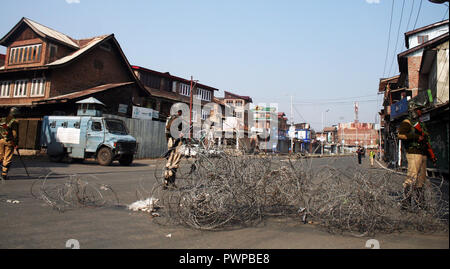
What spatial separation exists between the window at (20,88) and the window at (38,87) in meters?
1.02

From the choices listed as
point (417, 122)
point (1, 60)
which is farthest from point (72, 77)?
point (417, 122)

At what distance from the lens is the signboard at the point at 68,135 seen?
15.4 meters

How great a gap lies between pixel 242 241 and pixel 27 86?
93.8 feet

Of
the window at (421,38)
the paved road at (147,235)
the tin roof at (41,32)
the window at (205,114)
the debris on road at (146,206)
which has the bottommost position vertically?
the paved road at (147,235)

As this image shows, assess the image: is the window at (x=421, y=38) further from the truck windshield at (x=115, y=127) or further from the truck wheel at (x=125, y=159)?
the truck wheel at (x=125, y=159)

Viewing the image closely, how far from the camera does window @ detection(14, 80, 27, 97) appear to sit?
25.6 meters

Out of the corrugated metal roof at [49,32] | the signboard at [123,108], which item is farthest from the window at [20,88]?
the signboard at [123,108]

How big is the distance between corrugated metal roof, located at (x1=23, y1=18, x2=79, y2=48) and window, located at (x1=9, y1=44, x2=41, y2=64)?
1.37 metres

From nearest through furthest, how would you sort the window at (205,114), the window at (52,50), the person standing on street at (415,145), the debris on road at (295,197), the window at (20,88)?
the debris on road at (295,197) < the person standing on street at (415,145) < the window at (20,88) < the window at (52,50) < the window at (205,114)

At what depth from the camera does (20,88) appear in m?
25.9

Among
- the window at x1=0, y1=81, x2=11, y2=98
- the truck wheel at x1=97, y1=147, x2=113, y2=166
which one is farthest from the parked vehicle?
the window at x1=0, y1=81, x2=11, y2=98

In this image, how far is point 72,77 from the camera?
85.5ft

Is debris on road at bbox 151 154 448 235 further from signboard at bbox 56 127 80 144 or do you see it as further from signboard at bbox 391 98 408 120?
signboard at bbox 391 98 408 120
